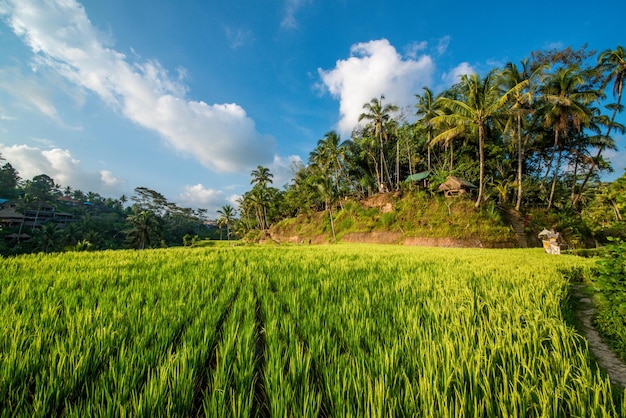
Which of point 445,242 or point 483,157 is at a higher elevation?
point 483,157

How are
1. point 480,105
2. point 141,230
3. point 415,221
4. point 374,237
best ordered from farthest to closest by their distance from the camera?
point 141,230 → point 374,237 → point 415,221 → point 480,105

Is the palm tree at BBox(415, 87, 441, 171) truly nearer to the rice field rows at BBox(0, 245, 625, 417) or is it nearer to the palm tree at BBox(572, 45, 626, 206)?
the palm tree at BBox(572, 45, 626, 206)

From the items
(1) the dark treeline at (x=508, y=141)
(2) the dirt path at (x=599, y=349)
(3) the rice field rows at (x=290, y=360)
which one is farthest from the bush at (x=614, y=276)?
(1) the dark treeline at (x=508, y=141)

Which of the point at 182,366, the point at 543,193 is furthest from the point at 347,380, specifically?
the point at 543,193

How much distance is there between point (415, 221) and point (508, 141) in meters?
15.9

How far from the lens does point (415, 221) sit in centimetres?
1989

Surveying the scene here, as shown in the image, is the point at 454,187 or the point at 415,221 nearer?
the point at 415,221

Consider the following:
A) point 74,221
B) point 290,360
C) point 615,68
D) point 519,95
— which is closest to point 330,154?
point 519,95

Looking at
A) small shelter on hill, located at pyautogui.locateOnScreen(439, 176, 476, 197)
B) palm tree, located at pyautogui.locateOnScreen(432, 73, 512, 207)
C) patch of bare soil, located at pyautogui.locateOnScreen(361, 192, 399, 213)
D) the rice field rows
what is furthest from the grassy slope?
the rice field rows

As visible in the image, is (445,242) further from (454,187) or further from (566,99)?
(566,99)

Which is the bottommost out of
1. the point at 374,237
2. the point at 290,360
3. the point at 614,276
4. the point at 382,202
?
the point at 290,360

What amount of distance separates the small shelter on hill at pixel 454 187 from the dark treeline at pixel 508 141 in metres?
0.73

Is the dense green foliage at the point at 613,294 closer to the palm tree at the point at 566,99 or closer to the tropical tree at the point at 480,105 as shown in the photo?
the tropical tree at the point at 480,105

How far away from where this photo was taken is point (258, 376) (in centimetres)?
171
